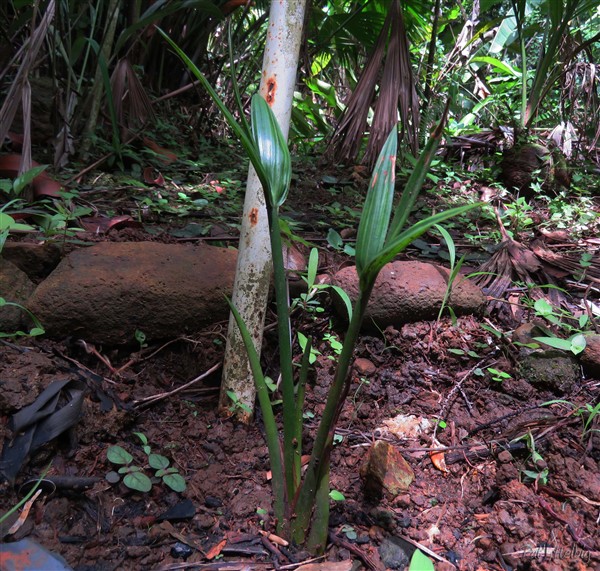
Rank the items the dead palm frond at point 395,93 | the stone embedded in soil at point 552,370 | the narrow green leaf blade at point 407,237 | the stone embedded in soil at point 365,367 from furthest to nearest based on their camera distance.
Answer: the dead palm frond at point 395,93 → the stone embedded in soil at point 365,367 → the stone embedded in soil at point 552,370 → the narrow green leaf blade at point 407,237

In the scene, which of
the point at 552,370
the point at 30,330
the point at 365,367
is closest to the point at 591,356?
the point at 552,370

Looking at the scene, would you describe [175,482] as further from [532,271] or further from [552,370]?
[532,271]

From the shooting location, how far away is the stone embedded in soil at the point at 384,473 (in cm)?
110

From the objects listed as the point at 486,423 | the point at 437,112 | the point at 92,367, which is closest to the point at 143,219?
the point at 92,367

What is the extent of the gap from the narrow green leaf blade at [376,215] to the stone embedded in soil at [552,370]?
3.14ft

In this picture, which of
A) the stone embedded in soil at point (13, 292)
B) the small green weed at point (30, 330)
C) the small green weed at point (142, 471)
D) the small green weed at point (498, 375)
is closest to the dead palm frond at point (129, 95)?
the stone embedded in soil at point (13, 292)

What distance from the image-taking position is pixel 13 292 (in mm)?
1354

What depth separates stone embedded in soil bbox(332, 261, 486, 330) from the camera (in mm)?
1573

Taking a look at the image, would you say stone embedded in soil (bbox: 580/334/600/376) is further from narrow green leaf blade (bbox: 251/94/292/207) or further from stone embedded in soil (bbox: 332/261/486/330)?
narrow green leaf blade (bbox: 251/94/292/207)

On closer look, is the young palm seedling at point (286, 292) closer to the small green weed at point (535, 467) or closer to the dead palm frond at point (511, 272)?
the small green weed at point (535, 467)

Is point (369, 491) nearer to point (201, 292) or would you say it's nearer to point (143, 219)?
point (201, 292)

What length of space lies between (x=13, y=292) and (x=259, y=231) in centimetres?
73

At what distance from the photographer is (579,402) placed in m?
1.36

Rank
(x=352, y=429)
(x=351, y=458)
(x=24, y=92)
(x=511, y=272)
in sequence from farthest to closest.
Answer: (x=511, y=272)
(x=24, y=92)
(x=352, y=429)
(x=351, y=458)
